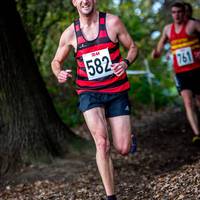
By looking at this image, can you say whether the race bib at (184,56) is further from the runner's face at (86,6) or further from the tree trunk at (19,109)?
the runner's face at (86,6)

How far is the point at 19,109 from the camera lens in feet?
27.1

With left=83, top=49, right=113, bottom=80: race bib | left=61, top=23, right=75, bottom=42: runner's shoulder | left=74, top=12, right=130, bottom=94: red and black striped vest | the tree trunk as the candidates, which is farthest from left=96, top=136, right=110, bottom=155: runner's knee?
the tree trunk

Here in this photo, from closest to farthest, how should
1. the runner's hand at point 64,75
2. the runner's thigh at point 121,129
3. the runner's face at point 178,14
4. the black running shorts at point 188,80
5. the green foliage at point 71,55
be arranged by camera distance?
the runner's hand at point 64,75 < the runner's thigh at point 121,129 < the runner's face at point 178,14 < the black running shorts at point 188,80 < the green foliage at point 71,55

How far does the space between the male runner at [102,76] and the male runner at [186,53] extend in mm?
3388

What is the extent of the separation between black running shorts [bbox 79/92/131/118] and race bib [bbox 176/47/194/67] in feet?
11.3

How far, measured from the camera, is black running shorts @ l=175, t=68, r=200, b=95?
30.0ft

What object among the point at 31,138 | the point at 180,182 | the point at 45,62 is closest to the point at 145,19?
the point at 45,62

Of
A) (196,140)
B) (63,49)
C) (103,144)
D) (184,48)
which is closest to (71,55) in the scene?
(184,48)

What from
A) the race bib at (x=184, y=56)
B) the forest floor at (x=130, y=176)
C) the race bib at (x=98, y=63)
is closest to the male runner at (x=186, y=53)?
the race bib at (x=184, y=56)

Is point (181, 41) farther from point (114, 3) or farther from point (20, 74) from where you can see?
point (114, 3)

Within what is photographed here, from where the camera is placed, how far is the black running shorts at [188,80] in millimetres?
9148

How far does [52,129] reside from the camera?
28.2 feet

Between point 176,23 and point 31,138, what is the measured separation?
115 inches

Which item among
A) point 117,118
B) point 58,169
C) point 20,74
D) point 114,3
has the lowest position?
point 58,169
